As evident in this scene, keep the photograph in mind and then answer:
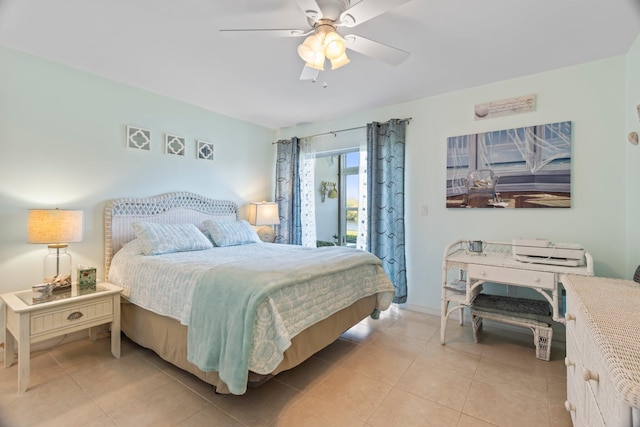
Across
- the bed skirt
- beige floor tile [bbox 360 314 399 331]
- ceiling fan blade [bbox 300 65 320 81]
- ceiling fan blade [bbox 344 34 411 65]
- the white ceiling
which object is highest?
the white ceiling

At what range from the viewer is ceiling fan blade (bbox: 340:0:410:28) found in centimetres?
144

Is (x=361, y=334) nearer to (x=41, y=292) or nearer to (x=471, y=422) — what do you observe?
(x=471, y=422)

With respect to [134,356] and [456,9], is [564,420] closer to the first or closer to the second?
[456,9]

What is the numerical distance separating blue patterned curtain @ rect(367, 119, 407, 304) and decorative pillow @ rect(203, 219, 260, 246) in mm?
1481

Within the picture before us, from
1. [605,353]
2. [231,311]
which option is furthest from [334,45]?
[605,353]

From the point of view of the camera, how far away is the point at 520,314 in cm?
230

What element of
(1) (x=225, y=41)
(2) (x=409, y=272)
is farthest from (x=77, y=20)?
(2) (x=409, y=272)

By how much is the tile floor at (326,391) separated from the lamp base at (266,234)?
2.06 metres

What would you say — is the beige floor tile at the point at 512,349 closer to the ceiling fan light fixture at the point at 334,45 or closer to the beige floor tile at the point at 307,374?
the beige floor tile at the point at 307,374

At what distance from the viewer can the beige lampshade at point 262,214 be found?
3.96 metres

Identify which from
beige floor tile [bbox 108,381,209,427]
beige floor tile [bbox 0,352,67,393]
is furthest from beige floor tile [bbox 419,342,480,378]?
beige floor tile [bbox 0,352,67,393]

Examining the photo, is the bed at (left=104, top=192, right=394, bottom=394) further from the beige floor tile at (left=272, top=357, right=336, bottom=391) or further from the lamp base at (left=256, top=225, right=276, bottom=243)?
the lamp base at (left=256, top=225, right=276, bottom=243)

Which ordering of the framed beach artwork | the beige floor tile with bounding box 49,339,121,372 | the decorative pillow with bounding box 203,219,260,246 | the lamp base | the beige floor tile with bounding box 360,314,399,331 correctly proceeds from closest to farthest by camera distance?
the beige floor tile with bounding box 49,339,121,372, the framed beach artwork, the beige floor tile with bounding box 360,314,399,331, the decorative pillow with bounding box 203,219,260,246, the lamp base

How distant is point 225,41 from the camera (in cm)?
216
